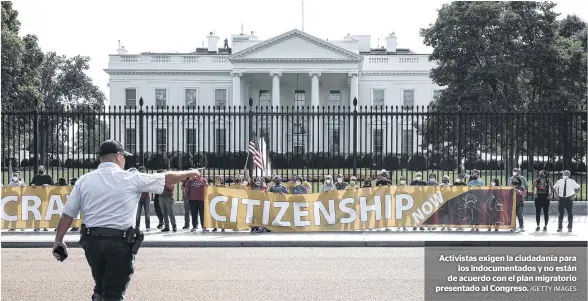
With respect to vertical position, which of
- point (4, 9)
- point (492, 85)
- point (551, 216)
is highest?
point (4, 9)

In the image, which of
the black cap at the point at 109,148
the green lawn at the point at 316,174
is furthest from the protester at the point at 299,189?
the black cap at the point at 109,148

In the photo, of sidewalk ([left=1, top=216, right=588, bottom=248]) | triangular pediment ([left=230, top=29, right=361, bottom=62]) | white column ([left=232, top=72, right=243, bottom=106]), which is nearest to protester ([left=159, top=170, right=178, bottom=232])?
sidewalk ([left=1, top=216, right=588, bottom=248])

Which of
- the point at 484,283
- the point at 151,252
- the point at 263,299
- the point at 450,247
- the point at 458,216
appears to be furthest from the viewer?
the point at 458,216

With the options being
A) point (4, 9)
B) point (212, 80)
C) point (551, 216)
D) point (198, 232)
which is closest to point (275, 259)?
point (198, 232)

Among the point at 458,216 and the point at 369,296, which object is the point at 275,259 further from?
the point at 458,216

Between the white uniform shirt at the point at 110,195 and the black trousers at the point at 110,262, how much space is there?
0.13m

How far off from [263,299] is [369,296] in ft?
4.01

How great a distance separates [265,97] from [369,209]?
52.1 meters

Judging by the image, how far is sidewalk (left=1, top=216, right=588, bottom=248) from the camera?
15.6 m

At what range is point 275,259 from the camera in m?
13.0

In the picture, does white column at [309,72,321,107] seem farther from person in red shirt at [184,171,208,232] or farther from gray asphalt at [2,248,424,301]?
gray asphalt at [2,248,424,301]

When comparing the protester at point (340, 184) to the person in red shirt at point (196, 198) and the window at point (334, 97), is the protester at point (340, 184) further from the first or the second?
the window at point (334, 97)

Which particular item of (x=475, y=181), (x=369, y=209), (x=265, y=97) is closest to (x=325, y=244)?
(x=369, y=209)

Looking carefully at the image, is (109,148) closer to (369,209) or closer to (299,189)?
(369,209)
